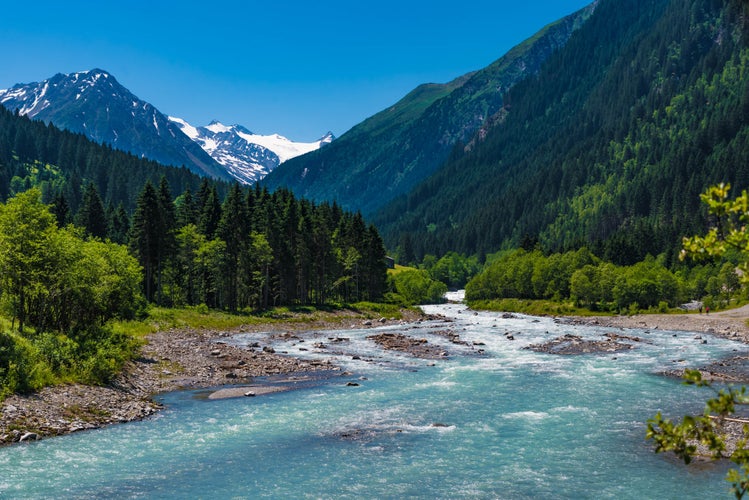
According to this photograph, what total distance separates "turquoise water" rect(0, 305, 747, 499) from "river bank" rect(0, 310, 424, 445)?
143 cm

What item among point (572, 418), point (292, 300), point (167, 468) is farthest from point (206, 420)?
point (292, 300)

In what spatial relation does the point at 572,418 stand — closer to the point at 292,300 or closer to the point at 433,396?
the point at 433,396

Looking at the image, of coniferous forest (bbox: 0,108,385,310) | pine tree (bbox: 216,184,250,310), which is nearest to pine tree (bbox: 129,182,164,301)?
coniferous forest (bbox: 0,108,385,310)

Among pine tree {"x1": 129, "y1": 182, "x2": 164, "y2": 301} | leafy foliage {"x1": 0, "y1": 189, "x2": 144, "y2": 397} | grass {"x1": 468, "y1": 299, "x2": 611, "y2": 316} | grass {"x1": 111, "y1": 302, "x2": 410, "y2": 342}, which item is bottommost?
grass {"x1": 468, "y1": 299, "x2": 611, "y2": 316}

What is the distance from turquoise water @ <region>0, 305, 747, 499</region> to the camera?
2080 cm

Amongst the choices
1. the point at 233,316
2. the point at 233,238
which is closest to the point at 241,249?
the point at 233,238

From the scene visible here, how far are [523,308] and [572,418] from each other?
361 feet

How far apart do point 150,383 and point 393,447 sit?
19836 millimetres

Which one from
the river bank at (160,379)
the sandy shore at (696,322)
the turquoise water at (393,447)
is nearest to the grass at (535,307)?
the sandy shore at (696,322)

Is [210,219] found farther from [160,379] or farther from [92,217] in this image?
[160,379]

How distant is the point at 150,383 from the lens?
37.7 metres

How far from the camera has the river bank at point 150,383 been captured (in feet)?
86.8

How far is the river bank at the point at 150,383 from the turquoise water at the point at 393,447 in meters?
1.43

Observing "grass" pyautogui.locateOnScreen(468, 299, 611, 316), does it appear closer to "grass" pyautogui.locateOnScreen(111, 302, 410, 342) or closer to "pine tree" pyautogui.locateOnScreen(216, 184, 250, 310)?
"grass" pyautogui.locateOnScreen(111, 302, 410, 342)
